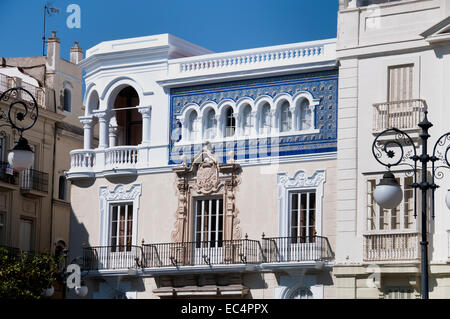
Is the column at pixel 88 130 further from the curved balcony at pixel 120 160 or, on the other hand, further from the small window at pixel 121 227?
the small window at pixel 121 227

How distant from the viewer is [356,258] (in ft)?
94.3

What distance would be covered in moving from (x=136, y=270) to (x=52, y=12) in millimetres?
7588

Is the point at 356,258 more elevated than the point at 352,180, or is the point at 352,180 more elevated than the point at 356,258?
the point at 352,180

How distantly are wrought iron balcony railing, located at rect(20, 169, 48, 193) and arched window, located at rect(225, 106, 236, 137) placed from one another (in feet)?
27.2

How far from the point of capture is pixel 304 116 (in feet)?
101

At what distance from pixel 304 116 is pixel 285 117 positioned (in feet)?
2.11

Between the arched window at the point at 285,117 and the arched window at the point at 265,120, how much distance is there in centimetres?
35

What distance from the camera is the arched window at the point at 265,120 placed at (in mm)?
31391

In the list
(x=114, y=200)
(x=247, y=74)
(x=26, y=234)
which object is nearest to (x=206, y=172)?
(x=247, y=74)
